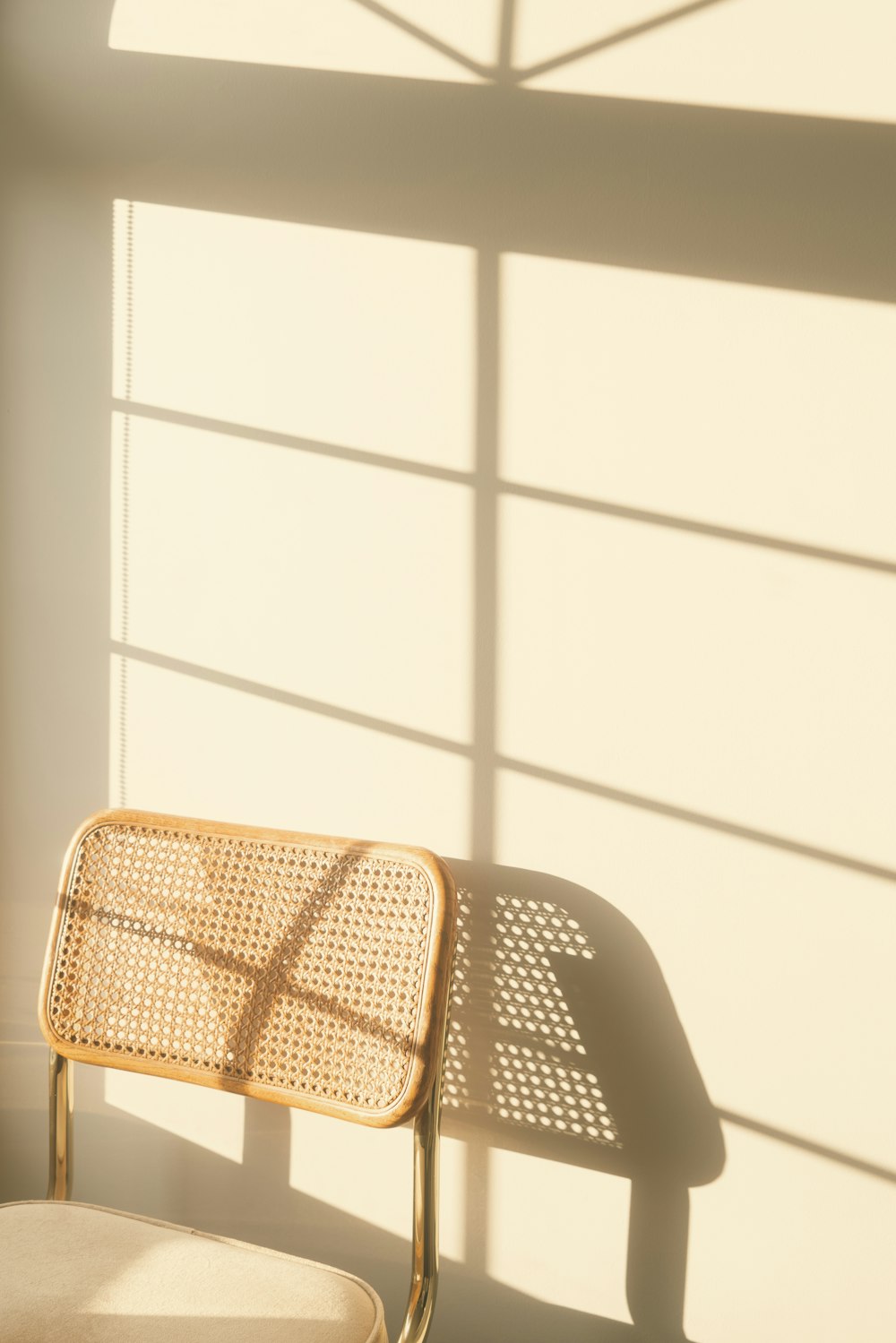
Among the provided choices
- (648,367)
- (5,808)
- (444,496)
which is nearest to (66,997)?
(5,808)

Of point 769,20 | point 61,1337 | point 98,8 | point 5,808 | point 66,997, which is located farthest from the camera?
point 5,808

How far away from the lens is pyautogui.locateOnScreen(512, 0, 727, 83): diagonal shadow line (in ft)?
4.77

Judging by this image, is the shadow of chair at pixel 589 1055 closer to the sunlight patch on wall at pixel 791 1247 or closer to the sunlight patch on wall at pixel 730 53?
the sunlight patch on wall at pixel 791 1247

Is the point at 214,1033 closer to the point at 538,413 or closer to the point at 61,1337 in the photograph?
the point at 61,1337

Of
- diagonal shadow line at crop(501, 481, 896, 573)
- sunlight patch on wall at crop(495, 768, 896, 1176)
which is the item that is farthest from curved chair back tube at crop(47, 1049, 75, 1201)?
diagonal shadow line at crop(501, 481, 896, 573)

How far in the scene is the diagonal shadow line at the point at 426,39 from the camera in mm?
1536

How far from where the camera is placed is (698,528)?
150cm

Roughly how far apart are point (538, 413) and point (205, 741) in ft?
2.53

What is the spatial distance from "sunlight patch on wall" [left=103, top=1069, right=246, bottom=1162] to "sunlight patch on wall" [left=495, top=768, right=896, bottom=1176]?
0.73 metres

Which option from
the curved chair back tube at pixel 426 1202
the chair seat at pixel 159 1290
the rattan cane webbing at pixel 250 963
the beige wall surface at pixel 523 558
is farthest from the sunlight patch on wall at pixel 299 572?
the chair seat at pixel 159 1290

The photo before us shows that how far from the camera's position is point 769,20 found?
1.43 m

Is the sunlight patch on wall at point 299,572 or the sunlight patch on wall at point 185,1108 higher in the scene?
the sunlight patch on wall at point 299,572

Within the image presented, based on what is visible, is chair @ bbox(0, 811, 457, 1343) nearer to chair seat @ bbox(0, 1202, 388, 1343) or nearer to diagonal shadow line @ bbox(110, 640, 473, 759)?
chair seat @ bbox(0, 1202, 388, 1343)

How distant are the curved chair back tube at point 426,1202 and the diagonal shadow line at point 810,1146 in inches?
17.7
